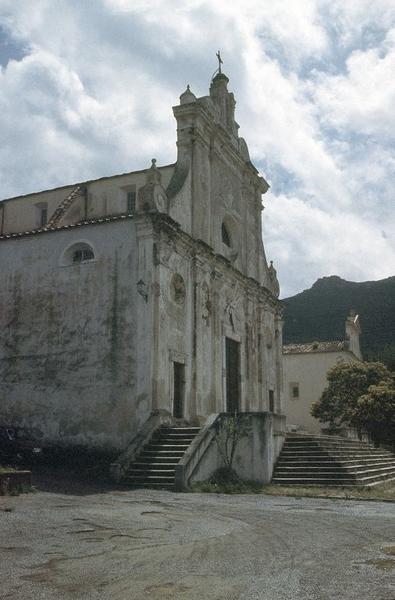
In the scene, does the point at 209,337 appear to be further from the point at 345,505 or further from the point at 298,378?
the point at 298,378

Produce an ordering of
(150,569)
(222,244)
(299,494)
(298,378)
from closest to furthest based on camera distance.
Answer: (150,569), (299,494), (222,244), (298,378)

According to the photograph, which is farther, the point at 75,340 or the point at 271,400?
the point at 271,400

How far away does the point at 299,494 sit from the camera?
15.6 metres

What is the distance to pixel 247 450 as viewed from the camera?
59.9 ft

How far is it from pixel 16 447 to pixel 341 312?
6208 cm

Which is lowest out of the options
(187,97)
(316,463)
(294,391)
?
(316,463)

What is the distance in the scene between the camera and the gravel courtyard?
19.1ft

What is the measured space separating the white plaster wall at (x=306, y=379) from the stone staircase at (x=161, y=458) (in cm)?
2724

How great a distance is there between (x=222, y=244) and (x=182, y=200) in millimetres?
4149

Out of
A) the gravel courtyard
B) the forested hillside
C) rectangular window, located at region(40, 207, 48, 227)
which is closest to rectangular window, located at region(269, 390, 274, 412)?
rectangular window, located at region(40, 207, 48, 227)

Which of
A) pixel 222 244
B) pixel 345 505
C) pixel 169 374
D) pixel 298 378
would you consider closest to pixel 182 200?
pixel 222 244

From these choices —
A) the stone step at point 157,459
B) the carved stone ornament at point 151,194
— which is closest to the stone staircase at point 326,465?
the stone step at point 157,459

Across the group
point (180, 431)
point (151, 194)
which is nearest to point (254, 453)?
point (180, 431)

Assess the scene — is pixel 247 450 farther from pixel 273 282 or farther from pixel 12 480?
pixel 273 282
